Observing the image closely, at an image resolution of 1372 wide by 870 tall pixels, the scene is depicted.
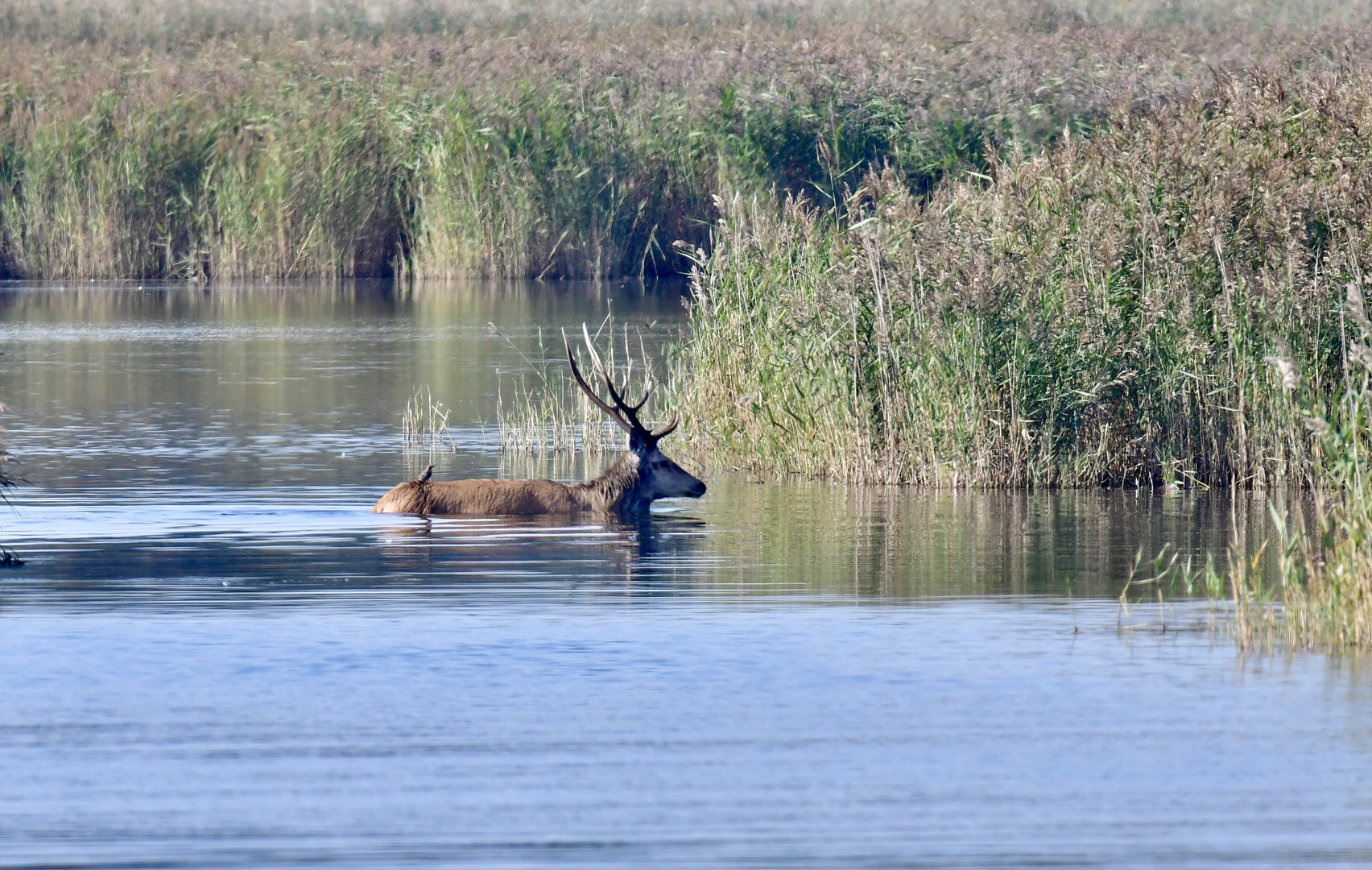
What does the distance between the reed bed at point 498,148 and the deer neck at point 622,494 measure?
16290 millimetres

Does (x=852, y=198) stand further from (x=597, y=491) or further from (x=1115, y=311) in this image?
(x=597, y=491)

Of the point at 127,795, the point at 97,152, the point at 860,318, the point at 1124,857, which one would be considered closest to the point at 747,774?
the point at 1124,857

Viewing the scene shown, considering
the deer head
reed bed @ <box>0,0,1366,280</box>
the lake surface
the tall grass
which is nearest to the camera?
the lake surface

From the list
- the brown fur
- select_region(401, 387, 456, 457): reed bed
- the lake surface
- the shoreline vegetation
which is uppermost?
the shoreline vegetation

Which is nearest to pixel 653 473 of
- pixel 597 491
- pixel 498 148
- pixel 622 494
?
pixel 622 494

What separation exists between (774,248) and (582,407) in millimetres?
2512

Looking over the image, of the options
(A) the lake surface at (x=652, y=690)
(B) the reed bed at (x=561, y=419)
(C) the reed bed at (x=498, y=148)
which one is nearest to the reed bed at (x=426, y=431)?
(B) the reed bed at (x=561, y=419)

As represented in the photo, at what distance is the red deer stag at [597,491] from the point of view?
40.4 feet

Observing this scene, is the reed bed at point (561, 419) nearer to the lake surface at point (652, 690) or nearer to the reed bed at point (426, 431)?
the reed bed at point (426, 431)

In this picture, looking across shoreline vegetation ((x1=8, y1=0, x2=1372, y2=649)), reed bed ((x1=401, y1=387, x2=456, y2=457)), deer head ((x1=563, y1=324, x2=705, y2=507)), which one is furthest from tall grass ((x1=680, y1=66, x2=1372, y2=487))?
reed bed ((x1=401, y1=387, x2=456, y2=457))

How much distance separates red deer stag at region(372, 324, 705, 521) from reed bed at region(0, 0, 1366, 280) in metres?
16.3

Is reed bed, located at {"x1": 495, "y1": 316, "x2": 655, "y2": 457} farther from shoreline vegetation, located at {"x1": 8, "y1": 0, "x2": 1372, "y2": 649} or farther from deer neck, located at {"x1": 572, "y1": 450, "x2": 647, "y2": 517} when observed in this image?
deer neck, located at {"x1": 572, "y1": 450, "x2": 647, "y2": 517}

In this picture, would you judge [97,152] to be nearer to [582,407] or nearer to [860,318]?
[582,407]

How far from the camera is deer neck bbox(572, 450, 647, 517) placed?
12.5 m
